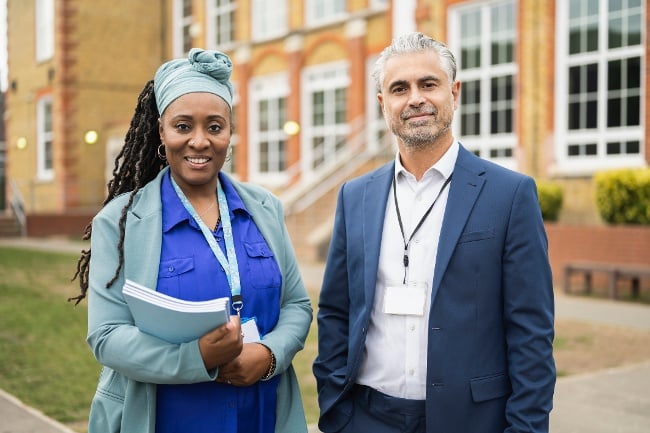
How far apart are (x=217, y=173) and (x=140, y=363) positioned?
0.70 metres

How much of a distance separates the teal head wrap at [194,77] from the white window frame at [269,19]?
64.6 ft

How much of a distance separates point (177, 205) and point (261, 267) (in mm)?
341

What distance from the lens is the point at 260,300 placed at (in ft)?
7.98

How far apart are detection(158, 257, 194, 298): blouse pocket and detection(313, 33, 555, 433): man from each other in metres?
0.64

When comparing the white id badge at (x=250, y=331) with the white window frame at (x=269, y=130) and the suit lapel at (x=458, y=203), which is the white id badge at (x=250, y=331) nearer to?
the suit lapel at (x=458, y=203)

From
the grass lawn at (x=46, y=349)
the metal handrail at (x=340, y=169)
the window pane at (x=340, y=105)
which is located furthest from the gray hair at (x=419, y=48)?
the window pane at (x=340, y=105)

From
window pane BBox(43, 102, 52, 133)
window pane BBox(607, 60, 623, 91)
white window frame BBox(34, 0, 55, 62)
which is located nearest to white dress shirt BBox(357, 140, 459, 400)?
window pane BBox(607, 60, 623, 91)

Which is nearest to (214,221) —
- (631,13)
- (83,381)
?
(83,381)

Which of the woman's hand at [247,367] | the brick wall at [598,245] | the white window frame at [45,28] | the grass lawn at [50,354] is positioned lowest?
the grass lawn at [50,354]

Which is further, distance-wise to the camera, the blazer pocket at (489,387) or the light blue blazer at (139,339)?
the blazer pocket at (489,387)

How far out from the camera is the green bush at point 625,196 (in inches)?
438

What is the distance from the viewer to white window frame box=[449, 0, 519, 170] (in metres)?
15.0

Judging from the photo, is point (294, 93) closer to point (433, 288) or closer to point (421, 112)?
point (421, 112)

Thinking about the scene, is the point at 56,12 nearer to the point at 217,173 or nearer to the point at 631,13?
the point at 631,13
